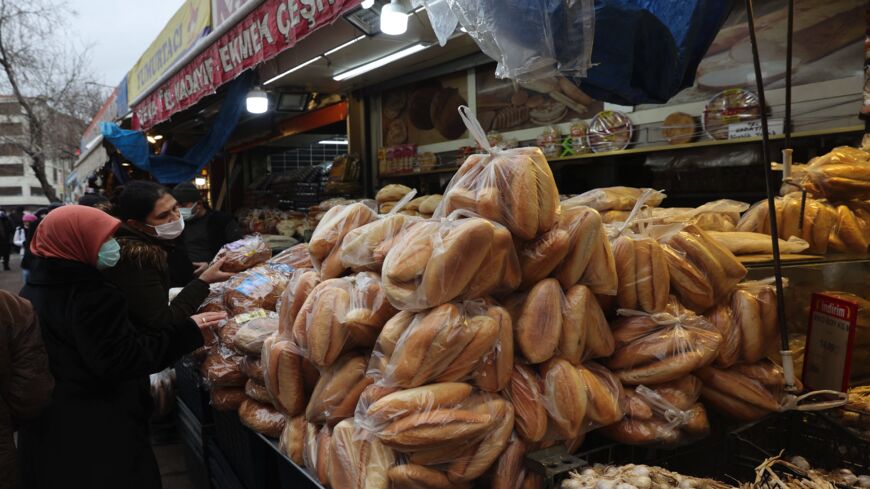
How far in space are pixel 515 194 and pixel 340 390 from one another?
0.77 metres

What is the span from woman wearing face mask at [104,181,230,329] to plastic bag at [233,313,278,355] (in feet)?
1.93

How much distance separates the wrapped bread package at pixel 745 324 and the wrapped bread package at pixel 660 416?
0.18 m

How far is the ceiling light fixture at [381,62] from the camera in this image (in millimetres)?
5074

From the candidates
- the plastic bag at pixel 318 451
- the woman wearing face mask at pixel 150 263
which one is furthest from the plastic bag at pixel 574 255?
the woman wearing face mask at pixel 150 263

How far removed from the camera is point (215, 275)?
127 inches

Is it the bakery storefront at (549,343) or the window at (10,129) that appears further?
the window at (10,129)

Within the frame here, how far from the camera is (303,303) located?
198 cm

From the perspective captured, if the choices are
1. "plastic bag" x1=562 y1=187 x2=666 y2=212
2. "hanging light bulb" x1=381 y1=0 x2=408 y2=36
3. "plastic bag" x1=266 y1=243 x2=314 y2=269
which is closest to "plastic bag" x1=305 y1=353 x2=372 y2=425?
"plastic bag" x1=562 y1=187 x2=666 y2=212

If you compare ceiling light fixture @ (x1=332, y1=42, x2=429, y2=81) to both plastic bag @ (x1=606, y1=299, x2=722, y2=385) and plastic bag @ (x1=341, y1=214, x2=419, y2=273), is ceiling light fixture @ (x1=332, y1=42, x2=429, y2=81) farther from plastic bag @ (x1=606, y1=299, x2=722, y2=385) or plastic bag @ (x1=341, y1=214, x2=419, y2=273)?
plastic bag @ (x1=606, y1=299, x2=722, y2=385)

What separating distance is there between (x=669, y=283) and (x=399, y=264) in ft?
2.77

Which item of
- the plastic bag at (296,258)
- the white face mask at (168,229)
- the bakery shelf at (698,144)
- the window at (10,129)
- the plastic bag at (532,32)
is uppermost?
the window at (10,129)

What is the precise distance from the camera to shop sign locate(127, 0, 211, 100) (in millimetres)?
6527

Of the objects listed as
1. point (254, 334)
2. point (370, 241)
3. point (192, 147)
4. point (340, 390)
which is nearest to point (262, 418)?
point (254, 334)

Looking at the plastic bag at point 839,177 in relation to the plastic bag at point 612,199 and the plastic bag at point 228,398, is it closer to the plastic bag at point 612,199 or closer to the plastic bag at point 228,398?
the plastic bag at point 612,199
